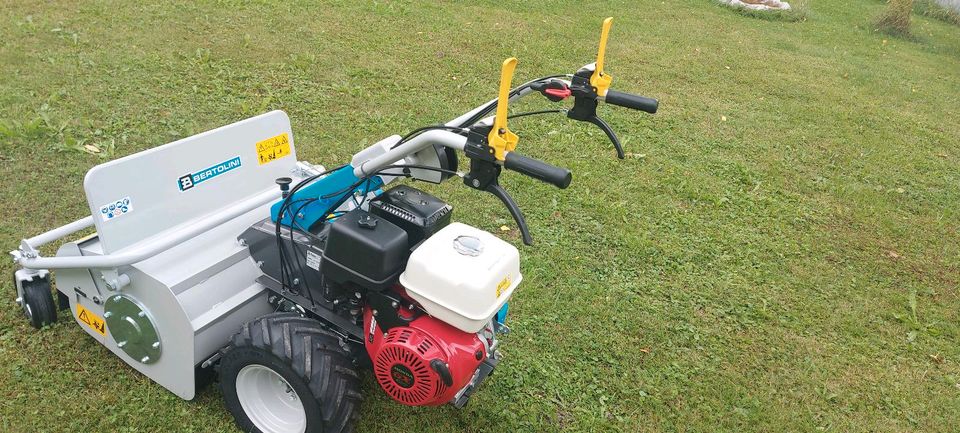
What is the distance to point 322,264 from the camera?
8.58 ft

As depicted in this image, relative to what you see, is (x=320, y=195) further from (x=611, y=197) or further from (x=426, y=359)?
(x=611, y=197)

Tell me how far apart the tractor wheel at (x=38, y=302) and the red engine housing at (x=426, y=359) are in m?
1.78

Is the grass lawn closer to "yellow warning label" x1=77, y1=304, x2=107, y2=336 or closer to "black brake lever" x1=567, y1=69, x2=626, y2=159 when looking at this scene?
"yellow warning label" x1=77, y1=304, x2=107, y2=336

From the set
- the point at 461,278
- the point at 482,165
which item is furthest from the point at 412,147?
the point at 461,278

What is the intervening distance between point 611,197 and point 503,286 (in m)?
2.78

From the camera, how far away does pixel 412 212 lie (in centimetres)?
259

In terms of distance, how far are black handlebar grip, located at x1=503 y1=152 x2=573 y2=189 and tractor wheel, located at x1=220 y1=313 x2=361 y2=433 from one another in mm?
1156

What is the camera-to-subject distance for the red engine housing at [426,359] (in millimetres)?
2463

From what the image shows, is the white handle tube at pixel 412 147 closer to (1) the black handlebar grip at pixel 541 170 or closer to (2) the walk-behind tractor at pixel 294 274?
(2) the walk-behind tractor at pixel 294 274

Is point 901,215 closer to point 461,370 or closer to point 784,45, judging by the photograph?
point 461,370

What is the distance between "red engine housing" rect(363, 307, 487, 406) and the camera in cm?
246

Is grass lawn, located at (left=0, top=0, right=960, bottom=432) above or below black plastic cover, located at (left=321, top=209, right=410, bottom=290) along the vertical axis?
below

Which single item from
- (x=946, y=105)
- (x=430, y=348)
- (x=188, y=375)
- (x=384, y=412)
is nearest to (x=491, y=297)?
(x=430, y=348)

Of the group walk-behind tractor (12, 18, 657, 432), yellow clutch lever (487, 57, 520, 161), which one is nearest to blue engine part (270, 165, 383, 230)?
walk-behind tractor (12, 18, 657, 432)
